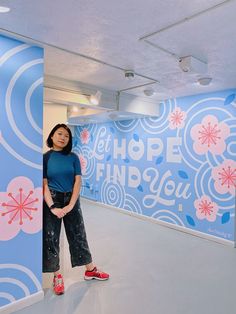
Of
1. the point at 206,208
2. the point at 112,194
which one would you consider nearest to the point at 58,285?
the point at 206,208

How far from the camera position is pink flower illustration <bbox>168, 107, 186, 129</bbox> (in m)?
4.21

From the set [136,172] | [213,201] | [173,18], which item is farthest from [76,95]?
[213,201]

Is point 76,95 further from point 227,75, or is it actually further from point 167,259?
point 167,259

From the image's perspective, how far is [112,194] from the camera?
5.64 meters

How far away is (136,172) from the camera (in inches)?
199

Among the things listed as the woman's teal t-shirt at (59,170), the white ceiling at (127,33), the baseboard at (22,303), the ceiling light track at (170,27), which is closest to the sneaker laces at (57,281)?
the baseboard at (22,303)

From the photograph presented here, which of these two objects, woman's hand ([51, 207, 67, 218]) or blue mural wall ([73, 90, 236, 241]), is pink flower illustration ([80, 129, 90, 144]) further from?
woman's hand ([51, 207, 67, 218])

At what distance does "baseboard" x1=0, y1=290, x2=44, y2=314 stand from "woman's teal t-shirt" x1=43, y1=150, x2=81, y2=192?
92cm

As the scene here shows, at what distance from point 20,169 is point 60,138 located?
523mm

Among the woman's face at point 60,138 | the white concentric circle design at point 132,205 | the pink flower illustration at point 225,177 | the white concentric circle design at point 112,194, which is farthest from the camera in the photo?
the white concentric circle design at point 112,194

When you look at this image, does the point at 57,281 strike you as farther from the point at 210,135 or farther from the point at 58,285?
the point at 210,135

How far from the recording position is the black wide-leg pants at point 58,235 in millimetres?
2330

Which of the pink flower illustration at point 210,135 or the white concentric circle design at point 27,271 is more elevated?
the pink flower illustration at point 210,135

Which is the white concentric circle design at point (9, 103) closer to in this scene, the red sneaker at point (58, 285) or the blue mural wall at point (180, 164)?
the red sneaker at point (58, 285)
